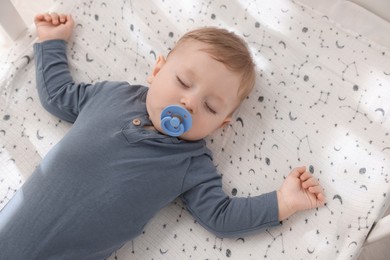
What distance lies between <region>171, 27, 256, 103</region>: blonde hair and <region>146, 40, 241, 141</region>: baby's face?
13 millimetres

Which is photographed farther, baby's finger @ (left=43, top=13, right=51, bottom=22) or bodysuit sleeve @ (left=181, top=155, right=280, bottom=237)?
baby's finger @ (left=43, top=13, right=51, bottom=22)

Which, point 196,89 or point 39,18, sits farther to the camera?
point 39,18

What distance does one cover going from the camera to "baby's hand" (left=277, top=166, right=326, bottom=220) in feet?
2.96

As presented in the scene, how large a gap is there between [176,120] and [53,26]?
46 centimetres

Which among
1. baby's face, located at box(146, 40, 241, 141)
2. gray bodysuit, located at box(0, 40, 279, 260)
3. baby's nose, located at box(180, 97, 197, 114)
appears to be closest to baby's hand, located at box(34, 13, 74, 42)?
gray bodysuit, located at box(0, 40, 279, 260)

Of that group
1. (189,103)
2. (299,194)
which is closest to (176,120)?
(189,103)

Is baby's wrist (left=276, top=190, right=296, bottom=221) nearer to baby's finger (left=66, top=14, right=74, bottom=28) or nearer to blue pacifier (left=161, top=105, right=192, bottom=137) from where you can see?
blue pacifier (left=161, top=105, right=192, bottom=137)

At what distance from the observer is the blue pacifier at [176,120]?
0.89 meters

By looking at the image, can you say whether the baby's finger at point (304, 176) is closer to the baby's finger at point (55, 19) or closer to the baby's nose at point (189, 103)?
the baby's nose at point (189, 103)

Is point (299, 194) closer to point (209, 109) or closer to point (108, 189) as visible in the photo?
point (209, 109)

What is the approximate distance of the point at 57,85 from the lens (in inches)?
40.6

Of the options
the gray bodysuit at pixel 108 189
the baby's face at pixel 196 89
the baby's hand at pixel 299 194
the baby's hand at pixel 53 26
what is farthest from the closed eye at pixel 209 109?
the baby's hand at pixel 53 26

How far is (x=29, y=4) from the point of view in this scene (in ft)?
5.20

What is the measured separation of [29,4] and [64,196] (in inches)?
39.2
